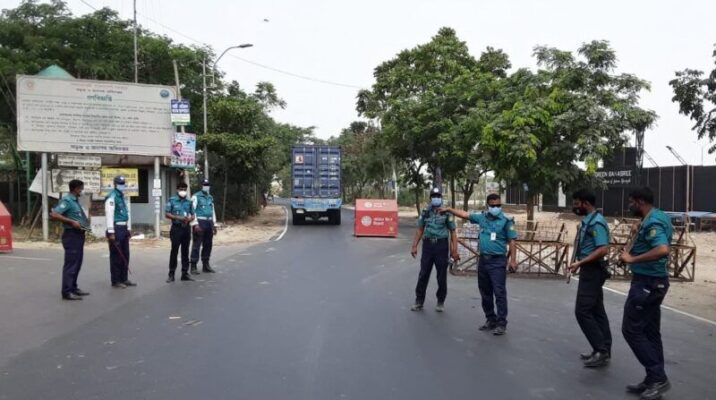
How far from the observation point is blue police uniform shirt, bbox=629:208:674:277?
15.7ft

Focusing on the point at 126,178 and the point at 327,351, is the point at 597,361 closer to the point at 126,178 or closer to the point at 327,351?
the point at 327,351

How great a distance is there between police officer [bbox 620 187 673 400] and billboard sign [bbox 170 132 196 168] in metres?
17.1

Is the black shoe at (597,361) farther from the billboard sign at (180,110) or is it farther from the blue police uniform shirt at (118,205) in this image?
the billboard sign at (180,110)

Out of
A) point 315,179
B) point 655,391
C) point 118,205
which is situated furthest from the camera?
point 315,179

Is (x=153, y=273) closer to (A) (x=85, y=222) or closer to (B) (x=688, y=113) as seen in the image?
(A) (x=85, y=222)

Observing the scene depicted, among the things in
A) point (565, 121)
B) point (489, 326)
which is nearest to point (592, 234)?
point (489, 326)

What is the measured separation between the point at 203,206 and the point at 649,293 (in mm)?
8346

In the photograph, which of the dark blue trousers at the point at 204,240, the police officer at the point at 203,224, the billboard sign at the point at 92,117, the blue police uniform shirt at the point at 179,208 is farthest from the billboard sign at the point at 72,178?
the blue police uniform shirt at the point at 179,208

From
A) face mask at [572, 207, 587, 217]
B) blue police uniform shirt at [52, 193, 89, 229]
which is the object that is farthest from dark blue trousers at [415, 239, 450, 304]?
blue police uniform shirt at [52, 193, 89, 229]

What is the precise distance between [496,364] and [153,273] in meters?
7.75

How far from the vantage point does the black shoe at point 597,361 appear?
17.9 feet

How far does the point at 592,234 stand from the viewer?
18.4ft

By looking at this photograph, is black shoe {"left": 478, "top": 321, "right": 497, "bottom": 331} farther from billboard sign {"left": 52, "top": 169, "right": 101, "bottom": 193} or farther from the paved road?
billboard sign {"left": 52, "top": 169, "right": 101, "bottom": 193}

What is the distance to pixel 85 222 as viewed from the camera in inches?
346
